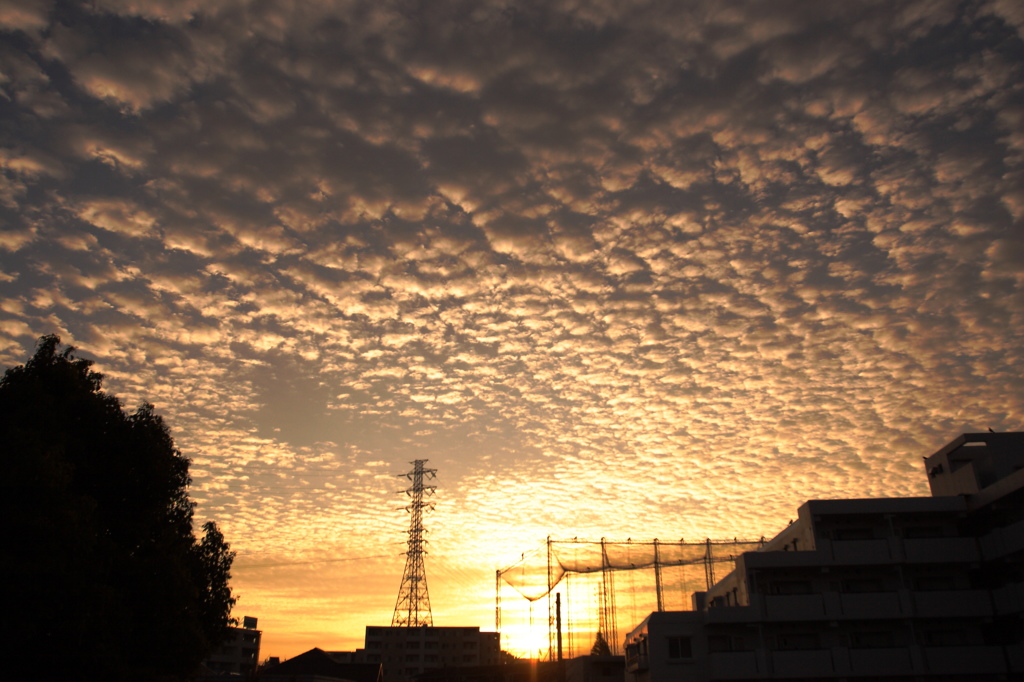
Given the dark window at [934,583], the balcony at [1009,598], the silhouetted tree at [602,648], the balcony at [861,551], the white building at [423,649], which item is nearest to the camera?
the balcony at [1009,598]

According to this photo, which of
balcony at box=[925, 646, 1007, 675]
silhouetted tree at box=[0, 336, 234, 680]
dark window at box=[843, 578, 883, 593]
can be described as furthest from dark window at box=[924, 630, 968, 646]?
silhouetted tree at box=[0, 336, 234, 680]

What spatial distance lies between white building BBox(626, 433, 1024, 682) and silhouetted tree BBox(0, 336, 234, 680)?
21.5 meters

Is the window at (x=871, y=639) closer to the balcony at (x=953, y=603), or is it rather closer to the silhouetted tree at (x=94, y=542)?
the balcony at (x=953, y=603)

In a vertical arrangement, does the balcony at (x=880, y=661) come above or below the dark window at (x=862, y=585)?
below

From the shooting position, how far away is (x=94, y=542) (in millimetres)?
16766

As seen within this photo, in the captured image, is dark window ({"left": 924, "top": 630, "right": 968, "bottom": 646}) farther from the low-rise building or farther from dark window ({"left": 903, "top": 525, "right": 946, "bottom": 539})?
the low-rise building

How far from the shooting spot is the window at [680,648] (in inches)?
1243

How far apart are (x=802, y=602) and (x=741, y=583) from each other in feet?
9.09

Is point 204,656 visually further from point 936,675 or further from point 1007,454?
point 1007,454

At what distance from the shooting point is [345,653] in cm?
10600

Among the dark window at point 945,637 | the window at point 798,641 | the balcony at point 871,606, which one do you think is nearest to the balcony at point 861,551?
the balcony at point 871,606

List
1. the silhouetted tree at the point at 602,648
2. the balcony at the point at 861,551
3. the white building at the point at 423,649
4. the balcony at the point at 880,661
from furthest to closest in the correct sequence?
the white building at the point at 423,649, the silhouetted tree at the point at 602,648, the balcony at the point at 861,551, the balcony at the point at 880,661

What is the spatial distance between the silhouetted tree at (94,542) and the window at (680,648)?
2005 cm

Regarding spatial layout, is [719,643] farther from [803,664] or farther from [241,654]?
[241,654]
